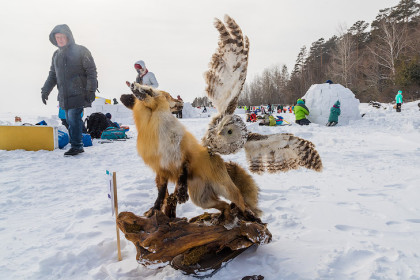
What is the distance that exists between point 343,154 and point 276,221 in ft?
11.5

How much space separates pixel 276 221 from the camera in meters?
2.02

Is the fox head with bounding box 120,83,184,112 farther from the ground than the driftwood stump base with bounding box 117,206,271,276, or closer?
farther from the ground

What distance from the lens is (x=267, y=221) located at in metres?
2.05

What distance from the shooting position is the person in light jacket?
2.62 m

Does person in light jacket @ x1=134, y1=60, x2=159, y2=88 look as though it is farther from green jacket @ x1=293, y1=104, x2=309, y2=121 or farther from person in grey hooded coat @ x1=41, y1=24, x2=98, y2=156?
green jacket @ x1=293, y1=104, x2=309, y2=121

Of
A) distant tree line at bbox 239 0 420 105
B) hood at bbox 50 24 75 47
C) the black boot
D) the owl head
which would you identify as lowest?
the black boot

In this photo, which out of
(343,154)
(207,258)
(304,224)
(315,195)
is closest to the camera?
(207,258)

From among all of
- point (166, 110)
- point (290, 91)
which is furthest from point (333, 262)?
point (290, 91)

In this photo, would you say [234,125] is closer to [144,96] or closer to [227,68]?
[227,68]

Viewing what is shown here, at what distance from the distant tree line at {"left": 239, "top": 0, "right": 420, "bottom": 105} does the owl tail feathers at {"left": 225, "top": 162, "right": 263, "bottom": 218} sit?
18446 millimetres

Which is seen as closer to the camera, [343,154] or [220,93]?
[220,93]

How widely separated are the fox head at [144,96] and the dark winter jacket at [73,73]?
3122mm

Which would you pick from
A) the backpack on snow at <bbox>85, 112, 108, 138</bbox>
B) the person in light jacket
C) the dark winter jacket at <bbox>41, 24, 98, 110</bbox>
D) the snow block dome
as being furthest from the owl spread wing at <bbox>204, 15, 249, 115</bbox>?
the snow block dome

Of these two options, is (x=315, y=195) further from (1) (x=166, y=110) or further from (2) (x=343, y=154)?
(2) (x=343, y=154)
